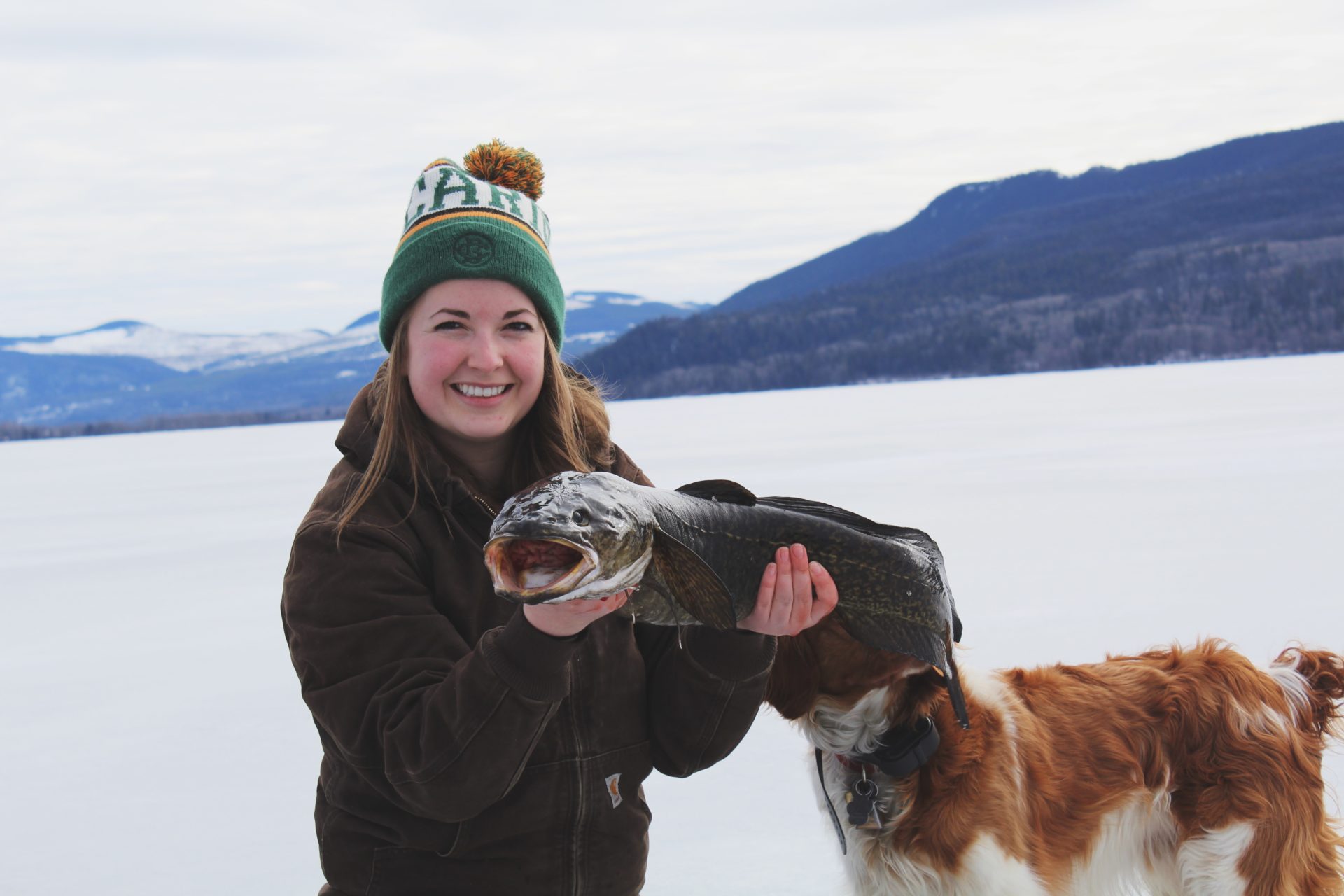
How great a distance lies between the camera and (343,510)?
256cm

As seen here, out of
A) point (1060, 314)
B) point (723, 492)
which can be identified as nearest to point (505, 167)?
point (723, 492)

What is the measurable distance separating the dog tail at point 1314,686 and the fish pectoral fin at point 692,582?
78.9 inches

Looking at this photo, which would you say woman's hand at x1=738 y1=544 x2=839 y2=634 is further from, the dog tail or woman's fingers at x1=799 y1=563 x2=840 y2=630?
the dog tail

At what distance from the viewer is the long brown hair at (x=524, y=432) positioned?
263cm

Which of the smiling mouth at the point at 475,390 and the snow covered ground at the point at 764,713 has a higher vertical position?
the smiling mouth at the point at 475,390

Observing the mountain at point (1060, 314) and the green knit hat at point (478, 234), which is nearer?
the green knit hat at point (478, 234)

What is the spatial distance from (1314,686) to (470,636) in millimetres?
2471

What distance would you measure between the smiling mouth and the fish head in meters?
0.81

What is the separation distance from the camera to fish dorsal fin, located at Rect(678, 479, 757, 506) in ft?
7.56

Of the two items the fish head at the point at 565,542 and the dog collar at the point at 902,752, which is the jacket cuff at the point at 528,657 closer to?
the fish head at the point at 565,542

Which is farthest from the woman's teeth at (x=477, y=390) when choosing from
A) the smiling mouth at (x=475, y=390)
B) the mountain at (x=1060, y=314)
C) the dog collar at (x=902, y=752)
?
the mountain at (x=1060, y=314)

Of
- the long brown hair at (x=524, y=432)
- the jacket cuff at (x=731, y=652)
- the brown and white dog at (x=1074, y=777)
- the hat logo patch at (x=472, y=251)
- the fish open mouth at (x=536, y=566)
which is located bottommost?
the brown and white dog at (x=1074, y=777)

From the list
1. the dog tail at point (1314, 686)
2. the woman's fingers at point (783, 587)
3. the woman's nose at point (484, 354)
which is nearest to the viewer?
the woman's fingers at point (783, 587)

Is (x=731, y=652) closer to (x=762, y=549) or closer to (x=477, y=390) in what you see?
(x=762, y=549)
